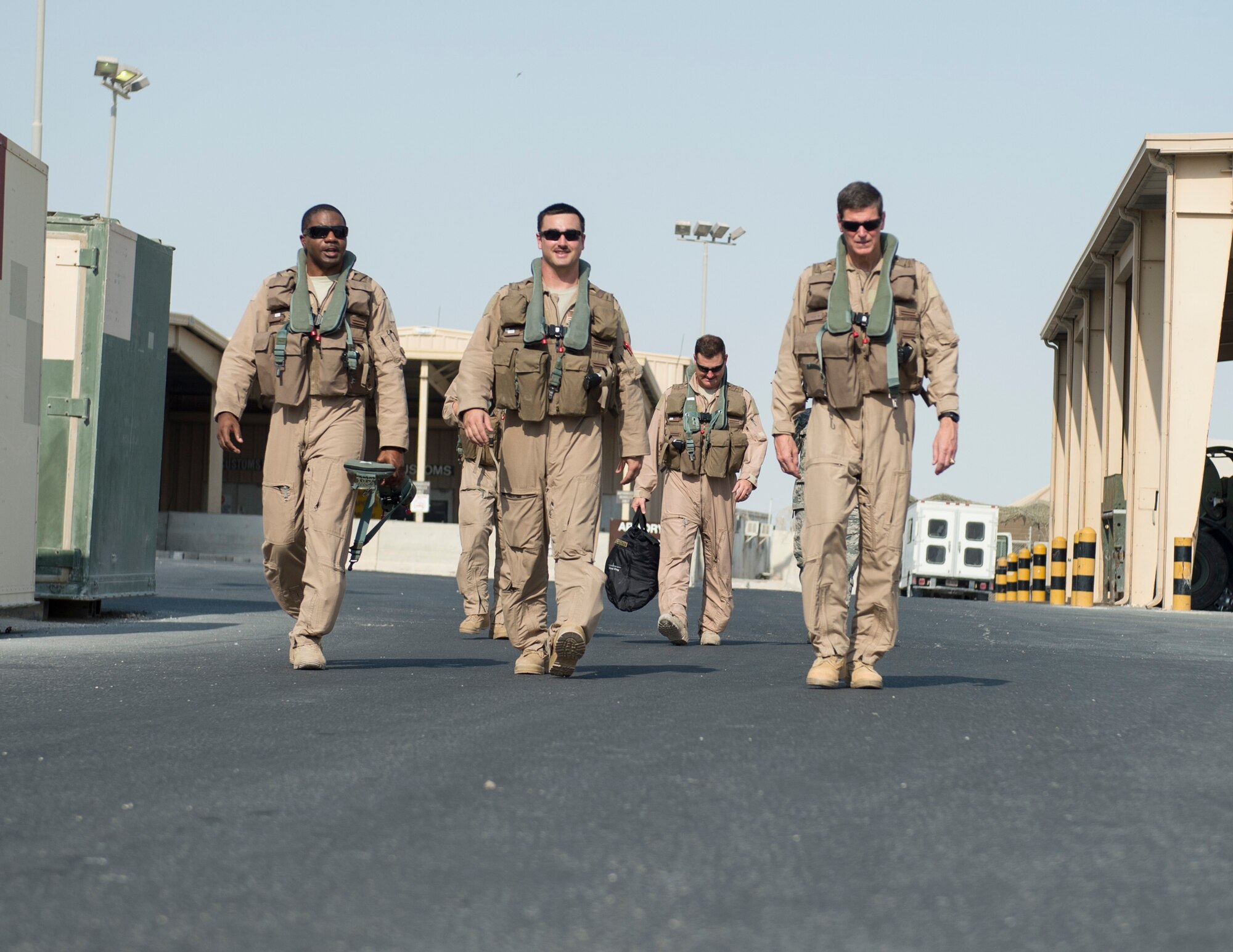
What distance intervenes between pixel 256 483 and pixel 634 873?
207ft

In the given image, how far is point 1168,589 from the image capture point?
19891 millimetres

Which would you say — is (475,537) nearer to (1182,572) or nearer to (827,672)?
(827,672)

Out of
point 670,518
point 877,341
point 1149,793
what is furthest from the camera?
point 670,518

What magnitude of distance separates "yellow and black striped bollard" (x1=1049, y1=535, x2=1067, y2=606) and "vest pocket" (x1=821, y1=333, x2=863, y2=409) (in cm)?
2047

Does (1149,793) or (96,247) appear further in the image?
(96,247)

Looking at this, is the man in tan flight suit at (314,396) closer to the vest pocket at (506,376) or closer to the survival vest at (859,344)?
the vest pocket at (506,376)

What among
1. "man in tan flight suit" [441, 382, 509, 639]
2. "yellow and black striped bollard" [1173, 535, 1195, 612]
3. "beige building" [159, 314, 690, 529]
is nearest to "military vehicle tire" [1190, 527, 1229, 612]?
"yellow and black striped bollard" [1173, 535, 1195, 612]

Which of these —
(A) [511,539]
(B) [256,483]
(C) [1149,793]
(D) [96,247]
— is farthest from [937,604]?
(B) [256,483]

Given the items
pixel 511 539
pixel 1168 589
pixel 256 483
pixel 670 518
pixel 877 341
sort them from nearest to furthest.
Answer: pixel 877 341, pixel 511 539, pixel 670 518, pixel 1168 589, pixel 256 483

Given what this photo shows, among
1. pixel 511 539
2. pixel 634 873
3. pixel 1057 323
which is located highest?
pixel 1057 323

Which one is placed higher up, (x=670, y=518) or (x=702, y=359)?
(x=702, y=359)

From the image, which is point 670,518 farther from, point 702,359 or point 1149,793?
point 1149,793

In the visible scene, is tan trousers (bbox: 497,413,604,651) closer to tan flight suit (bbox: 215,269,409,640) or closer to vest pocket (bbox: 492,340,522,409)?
vest pocket (bbox: 492,340,522,409)

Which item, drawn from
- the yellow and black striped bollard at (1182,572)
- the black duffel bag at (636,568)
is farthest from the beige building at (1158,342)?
the black duffel bag at (636,568)
